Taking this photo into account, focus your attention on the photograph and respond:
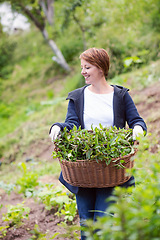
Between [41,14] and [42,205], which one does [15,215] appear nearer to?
[42,205]

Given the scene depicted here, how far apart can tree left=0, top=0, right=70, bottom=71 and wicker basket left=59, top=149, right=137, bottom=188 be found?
420 inches

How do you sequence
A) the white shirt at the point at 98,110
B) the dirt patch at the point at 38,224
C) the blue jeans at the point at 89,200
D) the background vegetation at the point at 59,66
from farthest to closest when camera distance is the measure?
the background vegetation at the point at 59,66 → the dirt patch at the point at 38,224 → the white shirt at the point at 98,110 → the blue jeans at the point at 89,200

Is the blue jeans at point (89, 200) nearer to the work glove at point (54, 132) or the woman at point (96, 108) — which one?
the woman at point (96, 108)

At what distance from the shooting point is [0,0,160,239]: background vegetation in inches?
246

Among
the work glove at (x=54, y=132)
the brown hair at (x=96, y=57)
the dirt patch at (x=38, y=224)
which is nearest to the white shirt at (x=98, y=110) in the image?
the brown hair at (x=96, y=57)

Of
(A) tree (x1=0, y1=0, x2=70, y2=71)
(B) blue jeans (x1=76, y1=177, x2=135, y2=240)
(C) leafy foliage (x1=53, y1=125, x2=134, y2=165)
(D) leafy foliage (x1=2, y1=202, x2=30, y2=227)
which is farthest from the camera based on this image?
(A) tree (x1=0, y1=0, x2=70, y2=71)

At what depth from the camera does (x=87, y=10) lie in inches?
352

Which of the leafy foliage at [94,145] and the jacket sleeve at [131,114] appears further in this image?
the jacket sleeve at [131,114]

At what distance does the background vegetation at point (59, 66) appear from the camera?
6242mm

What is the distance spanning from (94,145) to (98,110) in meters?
0.51

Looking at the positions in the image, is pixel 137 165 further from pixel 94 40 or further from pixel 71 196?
pixel 94 40

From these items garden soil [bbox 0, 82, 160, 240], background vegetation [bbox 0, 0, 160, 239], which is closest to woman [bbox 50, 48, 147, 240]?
garden soil [bbox 0, 82, 160, 240]

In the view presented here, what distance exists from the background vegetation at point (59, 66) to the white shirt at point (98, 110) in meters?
1.25

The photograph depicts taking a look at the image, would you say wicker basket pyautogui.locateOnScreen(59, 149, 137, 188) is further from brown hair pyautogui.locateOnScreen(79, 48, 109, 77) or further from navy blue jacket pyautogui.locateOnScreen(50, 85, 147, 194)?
brown hair pyautogui.locateOnScreen(79, 48, 109, 77)
